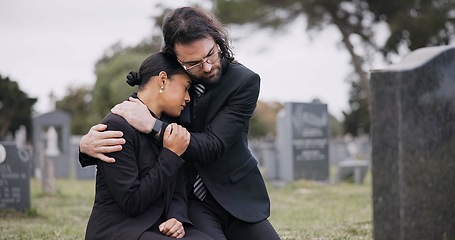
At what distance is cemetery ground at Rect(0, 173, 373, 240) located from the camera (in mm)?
6297

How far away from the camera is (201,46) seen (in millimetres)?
3625

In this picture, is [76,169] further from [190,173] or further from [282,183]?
[190,173]

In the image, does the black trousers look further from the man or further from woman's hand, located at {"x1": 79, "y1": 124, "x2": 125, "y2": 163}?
woman's hand, located at {"x1": 79, "y1": 124, "x2": 125, "y2": 163}

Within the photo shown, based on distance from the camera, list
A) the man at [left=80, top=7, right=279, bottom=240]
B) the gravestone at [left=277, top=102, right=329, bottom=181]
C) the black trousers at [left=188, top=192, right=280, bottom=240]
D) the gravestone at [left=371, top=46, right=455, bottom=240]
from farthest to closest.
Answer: the gravestone at [left=277, top=102, right=329, bottom=181]
the black trousers at [left=188, top=192, right=280, bottom=240]
the man at [left=80, top=7, right=279, bottom=240]
the gravestone at [left=371, top=46, right=455, bottom=240]

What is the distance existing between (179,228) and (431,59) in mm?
1486

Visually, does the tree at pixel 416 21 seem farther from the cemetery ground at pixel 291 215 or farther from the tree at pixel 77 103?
the tree at pixel 77 103

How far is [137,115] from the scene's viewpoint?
3529mm

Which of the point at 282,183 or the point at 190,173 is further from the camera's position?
the point at 282,183

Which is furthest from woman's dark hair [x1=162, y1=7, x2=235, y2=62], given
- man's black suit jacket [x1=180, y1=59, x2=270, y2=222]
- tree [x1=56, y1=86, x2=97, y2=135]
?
tree [x1=56, y1=86, x2=97, y2=135]

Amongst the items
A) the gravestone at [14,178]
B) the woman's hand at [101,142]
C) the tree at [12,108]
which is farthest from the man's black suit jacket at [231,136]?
the tree at [12,108]

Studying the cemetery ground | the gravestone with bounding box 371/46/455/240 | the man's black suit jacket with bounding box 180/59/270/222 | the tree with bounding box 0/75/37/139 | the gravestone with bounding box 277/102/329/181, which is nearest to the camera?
the gravestone with bounding box 371/46/455/240

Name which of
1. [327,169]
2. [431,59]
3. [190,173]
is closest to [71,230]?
[190,173]

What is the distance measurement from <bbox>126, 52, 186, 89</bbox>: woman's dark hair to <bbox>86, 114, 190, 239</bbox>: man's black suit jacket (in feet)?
0.84

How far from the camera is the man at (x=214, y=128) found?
3.62 meters
